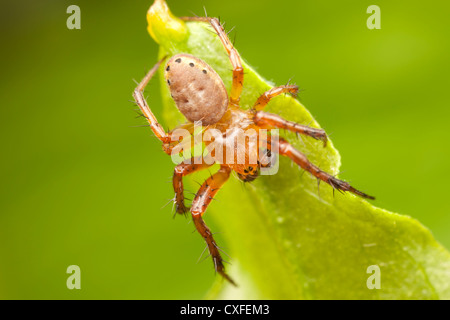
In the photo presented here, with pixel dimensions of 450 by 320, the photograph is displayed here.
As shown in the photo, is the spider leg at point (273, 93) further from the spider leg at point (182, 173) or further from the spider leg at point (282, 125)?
the spider leg at point (182, 173)

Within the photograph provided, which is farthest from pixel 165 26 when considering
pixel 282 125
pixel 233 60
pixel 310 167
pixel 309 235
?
pixel 309 235

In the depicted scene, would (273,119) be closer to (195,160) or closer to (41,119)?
(195,160)

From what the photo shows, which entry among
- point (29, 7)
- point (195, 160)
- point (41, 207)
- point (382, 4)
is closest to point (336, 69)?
point (382, 4)

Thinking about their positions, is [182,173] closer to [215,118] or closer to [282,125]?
[215,118]

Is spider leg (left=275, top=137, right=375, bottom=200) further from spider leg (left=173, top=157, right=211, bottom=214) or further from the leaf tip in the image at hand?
the leaf tip
